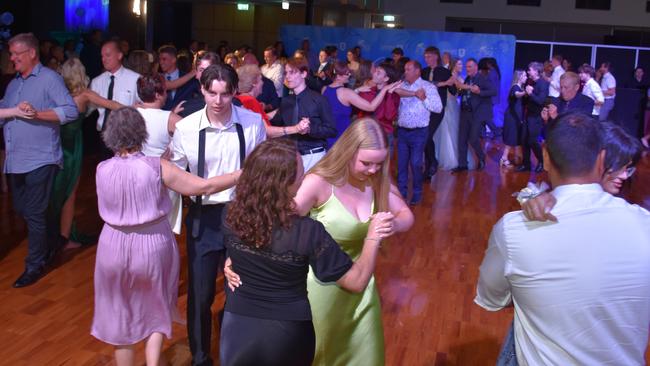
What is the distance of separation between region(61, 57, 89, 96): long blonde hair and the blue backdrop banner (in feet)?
28.4

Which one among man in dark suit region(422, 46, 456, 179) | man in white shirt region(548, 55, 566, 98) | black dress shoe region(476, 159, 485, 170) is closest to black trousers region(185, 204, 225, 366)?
man in dark suit region(422, 46, 456, 179)

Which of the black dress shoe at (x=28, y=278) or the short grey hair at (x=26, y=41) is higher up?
the short grey hair at (x=26, y=41)

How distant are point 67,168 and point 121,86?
0.72 m

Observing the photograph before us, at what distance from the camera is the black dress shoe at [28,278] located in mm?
4953

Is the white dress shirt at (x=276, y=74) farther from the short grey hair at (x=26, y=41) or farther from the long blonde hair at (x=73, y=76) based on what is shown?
the short grey hair at (x=26, y=41)

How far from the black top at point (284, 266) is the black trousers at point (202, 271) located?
3.56 feet

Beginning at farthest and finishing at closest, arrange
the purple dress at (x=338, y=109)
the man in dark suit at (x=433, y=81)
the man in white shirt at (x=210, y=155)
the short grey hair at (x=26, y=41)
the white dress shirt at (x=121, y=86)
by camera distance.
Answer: the man in dark suit at (x=433, y=81), the purple dress at (x=338, y=109), the white dress shirt at (x=121, y=86), the short grey hair at (x=26, y=41), the man in white shirt at (x=210, y=155)

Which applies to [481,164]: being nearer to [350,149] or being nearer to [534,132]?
[534,132]

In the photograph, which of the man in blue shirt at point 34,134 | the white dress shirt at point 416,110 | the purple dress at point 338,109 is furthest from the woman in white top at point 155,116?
the white dress shirt at point 416,110

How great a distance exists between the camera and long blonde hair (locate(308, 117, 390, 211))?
284 cm

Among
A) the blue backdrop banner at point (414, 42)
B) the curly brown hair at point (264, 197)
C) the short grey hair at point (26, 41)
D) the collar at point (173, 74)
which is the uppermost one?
the blue backdrop banner at point (414, 42)

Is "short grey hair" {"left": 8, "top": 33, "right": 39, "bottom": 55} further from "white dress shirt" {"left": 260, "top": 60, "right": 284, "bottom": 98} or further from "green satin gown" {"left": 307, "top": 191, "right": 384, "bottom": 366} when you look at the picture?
"white dress shirt" {"left": 260, "top": 60, "right": 284, "bottom": 98}

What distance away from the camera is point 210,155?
345 centimetres

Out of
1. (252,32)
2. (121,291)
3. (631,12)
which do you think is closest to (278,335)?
(121,291)
